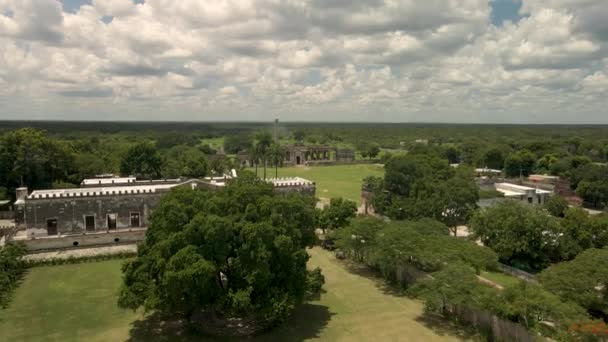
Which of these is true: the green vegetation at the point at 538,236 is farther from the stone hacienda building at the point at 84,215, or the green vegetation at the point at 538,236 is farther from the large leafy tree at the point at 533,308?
the stone hacienda building at the point at 84,215

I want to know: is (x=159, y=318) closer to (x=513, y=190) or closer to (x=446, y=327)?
(x=446, y=327)

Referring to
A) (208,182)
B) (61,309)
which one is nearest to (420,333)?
(61,309)

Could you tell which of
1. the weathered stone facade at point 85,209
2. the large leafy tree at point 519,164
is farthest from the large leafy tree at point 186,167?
the large leafy tree at point 519,164

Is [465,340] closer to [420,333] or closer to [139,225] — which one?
[420,333]

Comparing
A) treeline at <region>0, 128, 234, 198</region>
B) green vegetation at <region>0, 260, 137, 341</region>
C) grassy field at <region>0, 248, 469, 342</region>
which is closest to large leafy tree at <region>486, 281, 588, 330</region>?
grassy field at <region>0, 248, 469, 342</region>

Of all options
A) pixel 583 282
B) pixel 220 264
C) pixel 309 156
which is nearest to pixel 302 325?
pixel 220 264

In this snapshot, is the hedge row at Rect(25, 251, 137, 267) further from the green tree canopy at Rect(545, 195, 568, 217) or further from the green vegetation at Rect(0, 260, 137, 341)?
the green tree canopy at Rect(545, 195, 568, 217)
